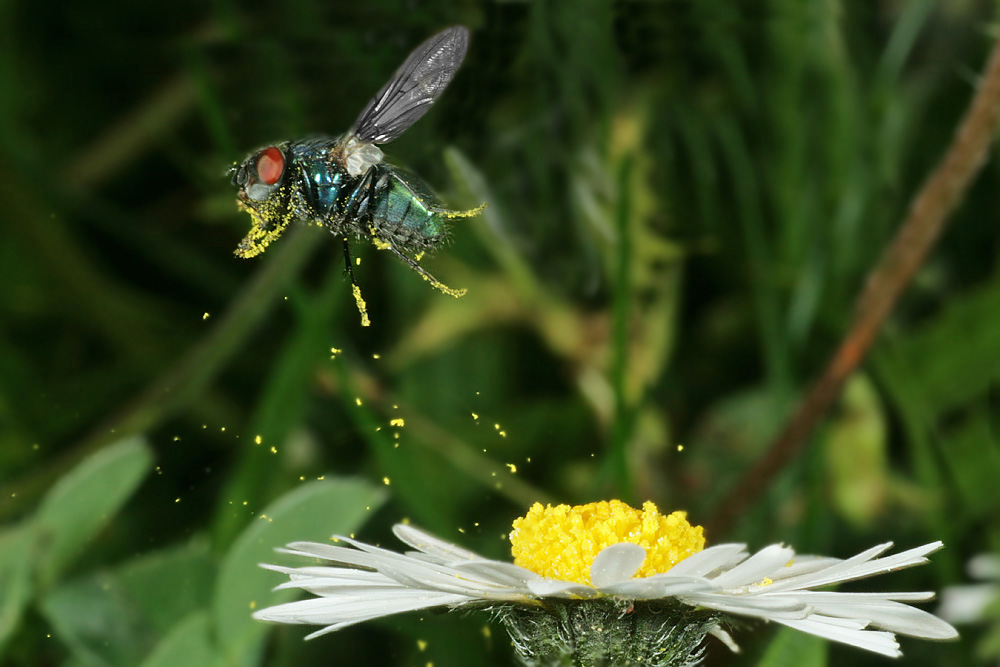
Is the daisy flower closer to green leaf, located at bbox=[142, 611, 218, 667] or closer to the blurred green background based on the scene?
green leaf, located at bbox=[142, 611, 218, 667]

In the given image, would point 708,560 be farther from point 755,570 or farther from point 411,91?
point 411,91

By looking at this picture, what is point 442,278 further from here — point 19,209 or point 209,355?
point 19,209

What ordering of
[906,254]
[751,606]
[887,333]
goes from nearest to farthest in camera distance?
[751,606], [906,254], [887,333]

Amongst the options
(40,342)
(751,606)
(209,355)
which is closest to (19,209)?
(40,342)

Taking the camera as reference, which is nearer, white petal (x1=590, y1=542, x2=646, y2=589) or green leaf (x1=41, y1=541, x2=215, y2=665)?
white petal (x1=590, y1=542, x2=646, y2=589)

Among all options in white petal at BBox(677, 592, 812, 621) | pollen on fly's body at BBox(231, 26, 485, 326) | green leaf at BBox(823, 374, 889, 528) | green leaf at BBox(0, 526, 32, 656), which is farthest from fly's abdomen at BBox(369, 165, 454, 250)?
green leaf at BBox(823, 374, 889, 528)

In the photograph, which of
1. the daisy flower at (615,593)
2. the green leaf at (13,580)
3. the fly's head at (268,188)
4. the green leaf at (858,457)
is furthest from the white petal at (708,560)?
the green leaf at (858,457)
